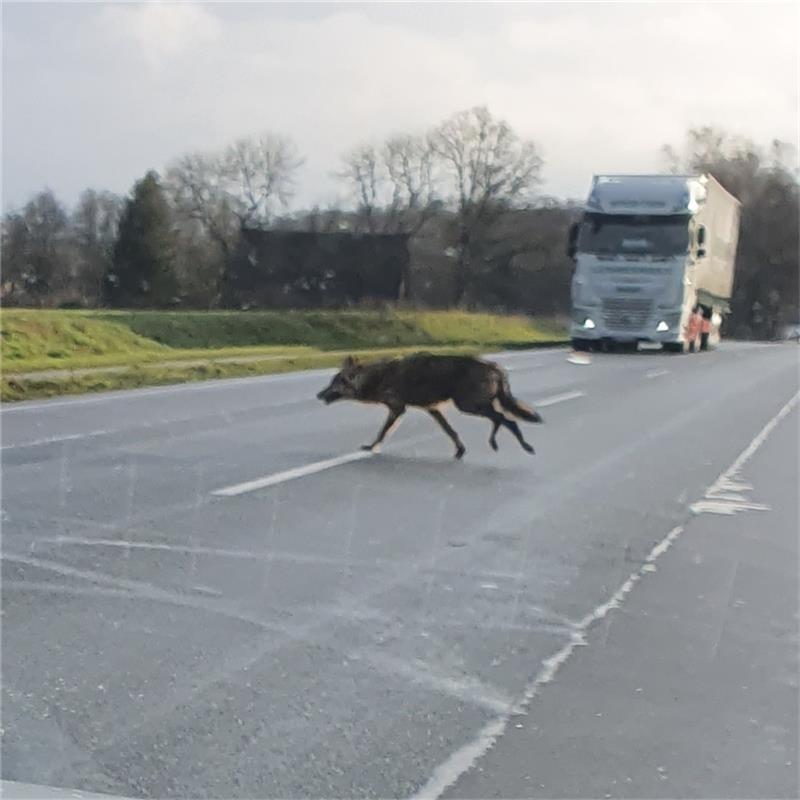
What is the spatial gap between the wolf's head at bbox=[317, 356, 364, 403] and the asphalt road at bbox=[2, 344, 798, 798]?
2.00 ft

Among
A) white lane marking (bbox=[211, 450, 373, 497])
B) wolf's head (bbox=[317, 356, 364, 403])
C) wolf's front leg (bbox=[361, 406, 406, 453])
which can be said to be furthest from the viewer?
wolf's head (bbox=[317, 356, 364, 403])

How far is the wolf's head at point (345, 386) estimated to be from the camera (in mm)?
13695

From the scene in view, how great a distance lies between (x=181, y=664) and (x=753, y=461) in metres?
9.73

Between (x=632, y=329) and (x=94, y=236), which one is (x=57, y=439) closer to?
(x=632, y=329)

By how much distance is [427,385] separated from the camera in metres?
13.5

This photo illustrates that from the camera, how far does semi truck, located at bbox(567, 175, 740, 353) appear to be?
38.0 metres

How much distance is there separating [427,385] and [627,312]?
2612cm

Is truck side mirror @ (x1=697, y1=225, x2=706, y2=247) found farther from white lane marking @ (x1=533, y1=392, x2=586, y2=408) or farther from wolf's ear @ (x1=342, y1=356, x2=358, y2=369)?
wolf's ear @ (x1=342, y1=356, x2=358, y2=369)

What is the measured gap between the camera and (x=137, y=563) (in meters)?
8.18

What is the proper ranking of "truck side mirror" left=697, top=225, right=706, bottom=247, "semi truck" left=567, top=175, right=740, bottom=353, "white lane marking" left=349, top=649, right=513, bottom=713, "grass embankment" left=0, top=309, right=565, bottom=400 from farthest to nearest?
"truck side mirror" left=697, top=225, right=706, bottom=247, "semi truck" left=567, top=175, right=740, bottom=353, "grass embankment" left=0, top=309, right=565, bottom=400, "white lane marking" left=349, top=649, right=513, bottom=713

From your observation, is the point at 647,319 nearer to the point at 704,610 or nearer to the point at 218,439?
the point at 218,439

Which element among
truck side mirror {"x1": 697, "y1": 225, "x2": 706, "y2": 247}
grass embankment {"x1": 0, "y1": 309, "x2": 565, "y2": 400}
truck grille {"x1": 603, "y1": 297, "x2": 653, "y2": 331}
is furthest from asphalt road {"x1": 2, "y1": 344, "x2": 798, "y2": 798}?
truck side mirror {"x1": 697, "y1": 225, "x2": 706, "y2": 247}

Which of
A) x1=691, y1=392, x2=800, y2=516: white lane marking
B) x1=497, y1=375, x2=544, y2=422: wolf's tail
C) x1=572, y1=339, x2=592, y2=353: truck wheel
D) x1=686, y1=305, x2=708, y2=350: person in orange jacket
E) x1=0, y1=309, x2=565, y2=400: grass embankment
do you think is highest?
x1=686, y1=305, x2=708, y2=350: person in orange jacket

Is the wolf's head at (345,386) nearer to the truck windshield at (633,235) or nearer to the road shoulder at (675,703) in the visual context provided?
the road shoulder at (675,703)
